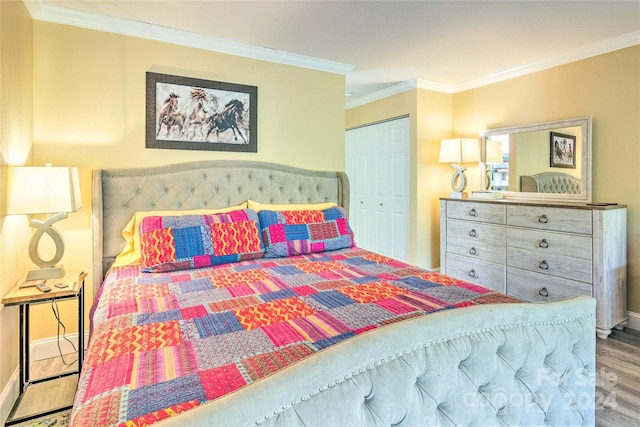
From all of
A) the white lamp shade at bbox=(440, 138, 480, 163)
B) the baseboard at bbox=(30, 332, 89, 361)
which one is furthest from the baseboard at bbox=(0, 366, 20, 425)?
the white lamp shade at bbox=(440, 138, 480, 163)

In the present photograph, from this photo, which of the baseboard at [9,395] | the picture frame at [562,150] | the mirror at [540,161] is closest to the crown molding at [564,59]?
the mirror at [540,161]

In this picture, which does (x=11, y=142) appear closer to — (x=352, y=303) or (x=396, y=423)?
(x=352, y=303)

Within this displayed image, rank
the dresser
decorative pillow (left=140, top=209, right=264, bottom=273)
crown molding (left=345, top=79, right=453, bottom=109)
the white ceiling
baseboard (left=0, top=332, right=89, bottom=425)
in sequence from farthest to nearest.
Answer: crown molding (left=345, top=79, right=453, bottom=109) < the dresser < the white ceiling < decorative pillow (left=140, top=209, right=264, bottom=273) < baseboard (left=0, top=332, right=89, bottom=425)

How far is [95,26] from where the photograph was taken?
256cm

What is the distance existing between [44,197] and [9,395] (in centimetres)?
110

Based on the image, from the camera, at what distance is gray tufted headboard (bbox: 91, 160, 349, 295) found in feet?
8.27

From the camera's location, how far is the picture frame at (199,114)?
2768 millimetres

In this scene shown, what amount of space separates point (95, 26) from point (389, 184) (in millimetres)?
3437

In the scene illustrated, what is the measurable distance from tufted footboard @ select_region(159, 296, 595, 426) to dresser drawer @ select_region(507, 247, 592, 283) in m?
1.93

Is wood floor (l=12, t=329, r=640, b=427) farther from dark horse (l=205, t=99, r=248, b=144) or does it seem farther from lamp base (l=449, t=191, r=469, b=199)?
dark horse (l=205, t=99, r=248, b=144)

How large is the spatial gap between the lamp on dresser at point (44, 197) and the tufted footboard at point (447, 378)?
73.7 inches

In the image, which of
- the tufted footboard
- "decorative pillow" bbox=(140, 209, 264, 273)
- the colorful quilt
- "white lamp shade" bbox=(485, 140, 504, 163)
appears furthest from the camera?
"white lamp shade" bbox=(485, 140, 504, 163)

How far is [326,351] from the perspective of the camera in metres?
0.84

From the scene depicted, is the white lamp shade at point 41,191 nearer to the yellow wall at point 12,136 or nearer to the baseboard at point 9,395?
the yellow wall at point 12,136
